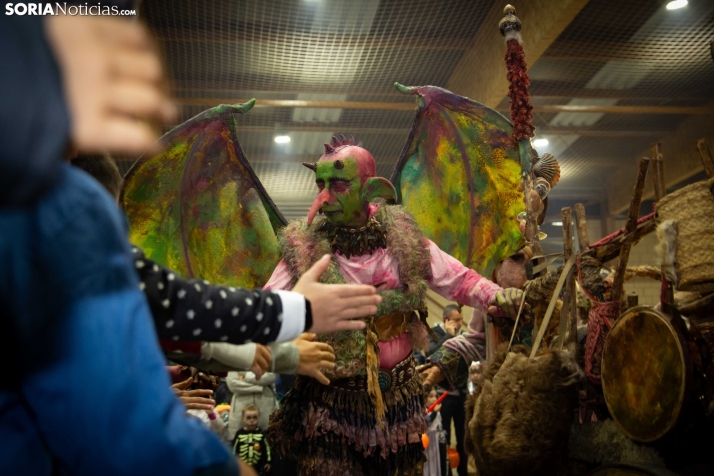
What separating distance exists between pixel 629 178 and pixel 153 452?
5.01 meters

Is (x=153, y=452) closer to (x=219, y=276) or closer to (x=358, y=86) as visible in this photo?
(x=219, y=276)

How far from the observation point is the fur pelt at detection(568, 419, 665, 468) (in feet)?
6.33

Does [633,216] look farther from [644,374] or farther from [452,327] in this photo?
[452,327]

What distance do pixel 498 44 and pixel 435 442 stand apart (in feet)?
7.38

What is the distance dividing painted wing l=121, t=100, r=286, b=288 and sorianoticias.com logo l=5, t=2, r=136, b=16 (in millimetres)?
1622

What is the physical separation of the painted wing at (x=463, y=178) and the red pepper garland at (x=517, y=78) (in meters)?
0.14

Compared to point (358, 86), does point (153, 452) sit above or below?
below

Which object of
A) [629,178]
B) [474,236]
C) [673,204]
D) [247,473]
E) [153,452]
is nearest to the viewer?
[153,452]

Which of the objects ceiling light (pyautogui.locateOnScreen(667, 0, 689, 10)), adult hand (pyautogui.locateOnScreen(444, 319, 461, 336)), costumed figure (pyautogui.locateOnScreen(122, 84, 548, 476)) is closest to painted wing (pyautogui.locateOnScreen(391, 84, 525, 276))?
costumed figure (pyautogui.locateOnScreen(122, 84, 548, 476))

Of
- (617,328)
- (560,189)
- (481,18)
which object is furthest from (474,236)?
(560,189)

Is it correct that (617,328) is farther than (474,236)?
No

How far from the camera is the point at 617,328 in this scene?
209 cm

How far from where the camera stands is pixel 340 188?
7.35 ft

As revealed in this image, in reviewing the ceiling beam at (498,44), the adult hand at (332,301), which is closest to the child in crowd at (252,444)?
the ceiling beam at (498,44)
